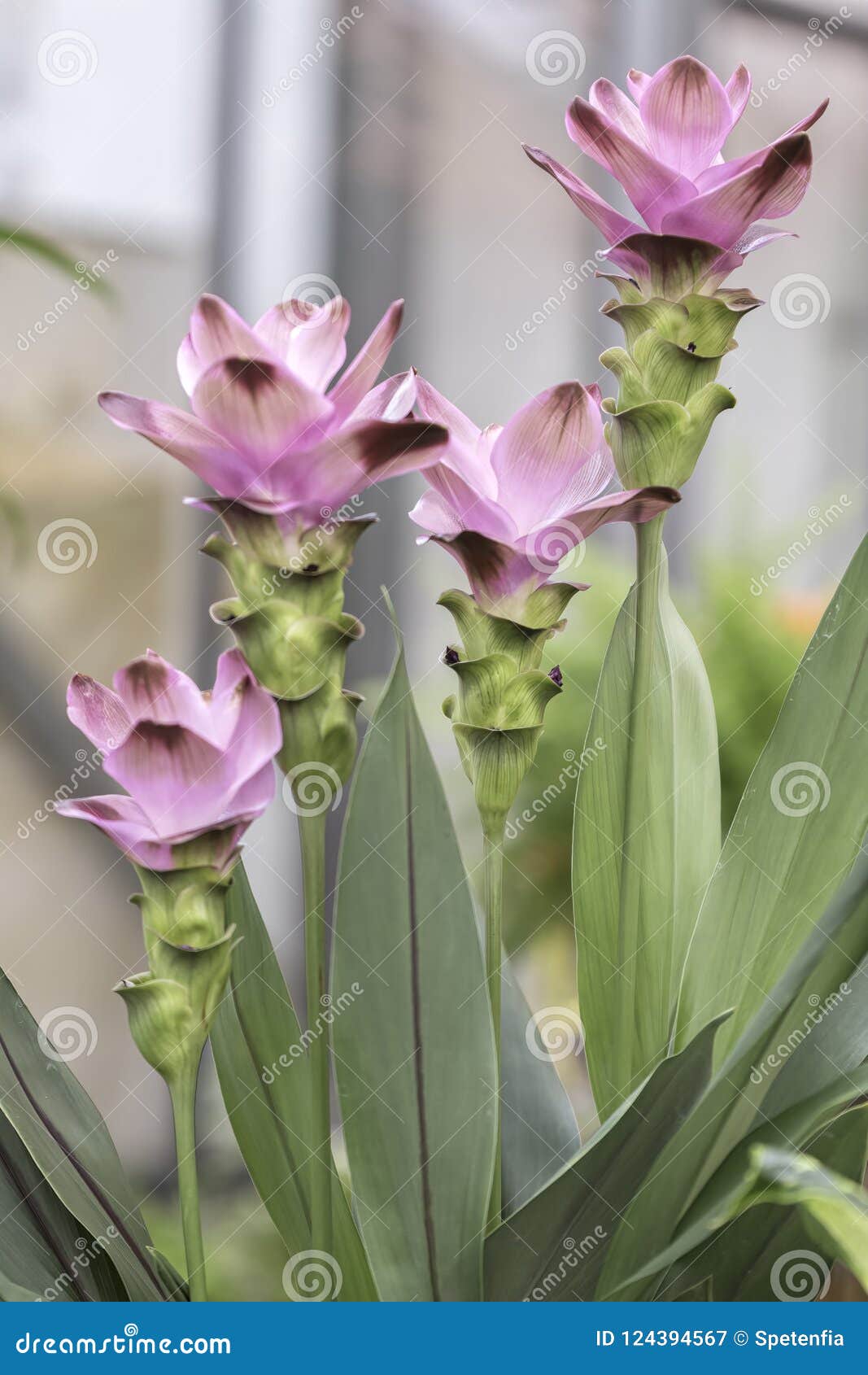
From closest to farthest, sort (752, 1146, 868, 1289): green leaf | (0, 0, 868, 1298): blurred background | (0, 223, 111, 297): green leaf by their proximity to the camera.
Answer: (752, 1146, 868, 1289): green leaf → (0, 223, 111, 297): green leaf → (0, 0, 868, 1298): blurred background

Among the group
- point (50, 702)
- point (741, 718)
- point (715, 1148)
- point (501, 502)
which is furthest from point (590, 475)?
point (50, 702)

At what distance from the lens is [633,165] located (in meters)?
0.19

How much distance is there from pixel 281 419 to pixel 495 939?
0.30 ft

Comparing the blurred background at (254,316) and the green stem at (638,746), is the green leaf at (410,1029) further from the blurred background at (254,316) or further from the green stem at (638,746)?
the blurred background at (254,316)

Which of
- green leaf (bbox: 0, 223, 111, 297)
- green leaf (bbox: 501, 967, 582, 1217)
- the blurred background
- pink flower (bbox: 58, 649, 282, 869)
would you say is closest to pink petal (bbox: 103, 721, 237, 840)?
pink flower (bbox: 58, 649, 282, 869)

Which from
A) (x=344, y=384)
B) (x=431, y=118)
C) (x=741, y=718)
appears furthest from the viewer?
(x=431, y=118)

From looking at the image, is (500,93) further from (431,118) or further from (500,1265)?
(500,1265)

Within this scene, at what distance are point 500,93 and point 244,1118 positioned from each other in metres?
1.41

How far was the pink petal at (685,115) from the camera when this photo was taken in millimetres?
190

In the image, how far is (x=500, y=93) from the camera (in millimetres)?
1375

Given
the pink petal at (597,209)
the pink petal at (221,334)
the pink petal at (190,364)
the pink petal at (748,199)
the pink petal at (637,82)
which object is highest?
the pink petal at (637,82)

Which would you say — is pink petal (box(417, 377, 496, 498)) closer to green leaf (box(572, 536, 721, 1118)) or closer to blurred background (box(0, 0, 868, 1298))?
green leaf (box(572, 536, 721, 1118))

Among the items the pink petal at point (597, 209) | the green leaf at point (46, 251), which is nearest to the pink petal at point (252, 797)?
the pink petal at point (597, 209)

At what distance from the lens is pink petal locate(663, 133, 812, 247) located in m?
0.18
